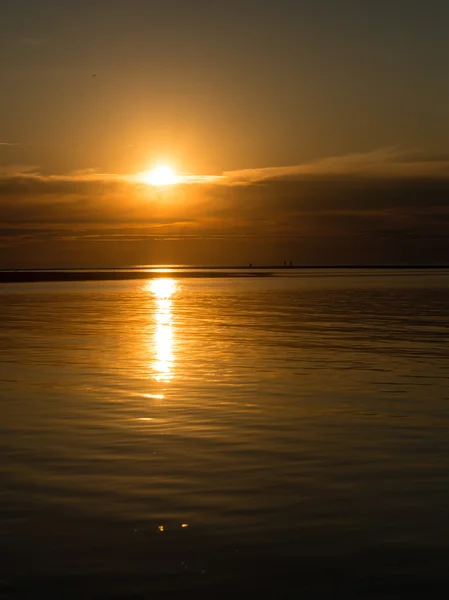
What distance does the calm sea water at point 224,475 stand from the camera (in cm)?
884

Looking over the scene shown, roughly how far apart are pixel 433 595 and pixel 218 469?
5173 mm

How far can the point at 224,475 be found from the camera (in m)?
12.6

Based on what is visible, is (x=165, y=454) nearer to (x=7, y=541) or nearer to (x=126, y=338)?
(x=7, y=541)

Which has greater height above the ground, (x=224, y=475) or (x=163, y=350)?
(x=224, y=475)

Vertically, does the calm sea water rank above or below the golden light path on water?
above

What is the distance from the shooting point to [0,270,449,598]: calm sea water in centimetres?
884

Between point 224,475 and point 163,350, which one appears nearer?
point 224,475

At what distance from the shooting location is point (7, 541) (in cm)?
970

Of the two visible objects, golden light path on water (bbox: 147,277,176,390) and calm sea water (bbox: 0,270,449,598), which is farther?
golden light path on water (bbox: 147,277,176,390)

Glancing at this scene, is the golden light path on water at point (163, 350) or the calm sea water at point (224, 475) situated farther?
the golden light path on water at point (163, 350)

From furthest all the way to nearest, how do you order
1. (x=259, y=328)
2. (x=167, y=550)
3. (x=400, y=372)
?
1. (x=259, y=328)
2. (x=400, y=372)
3. (x=167, y=550)

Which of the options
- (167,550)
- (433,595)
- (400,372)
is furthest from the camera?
(400,372)

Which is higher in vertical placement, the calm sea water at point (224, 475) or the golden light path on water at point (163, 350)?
the calm sea water at point (224, 475)

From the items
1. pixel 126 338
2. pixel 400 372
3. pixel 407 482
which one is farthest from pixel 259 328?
pixel 407 482
